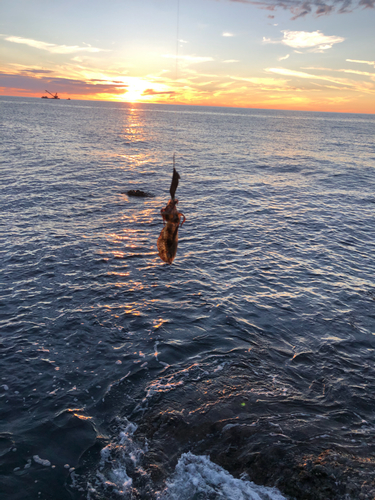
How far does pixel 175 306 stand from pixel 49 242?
10630 millimetres

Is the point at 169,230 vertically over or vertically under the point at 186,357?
over

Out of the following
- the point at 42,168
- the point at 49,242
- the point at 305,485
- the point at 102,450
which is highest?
the point at 42,168

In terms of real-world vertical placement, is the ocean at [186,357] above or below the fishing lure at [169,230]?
below

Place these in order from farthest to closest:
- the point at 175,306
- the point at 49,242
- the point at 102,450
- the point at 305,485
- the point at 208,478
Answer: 1. the point at 49,242
2. the point at 175,306
3. the point at 102,450
4. the point at 208,478
5. the point at 305,485

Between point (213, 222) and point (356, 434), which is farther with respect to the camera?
point (213, 222)

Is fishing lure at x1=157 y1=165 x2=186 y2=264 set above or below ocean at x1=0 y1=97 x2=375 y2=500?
above

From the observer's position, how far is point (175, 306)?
14.2 m

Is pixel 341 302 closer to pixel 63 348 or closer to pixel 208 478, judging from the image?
pixel 208 478

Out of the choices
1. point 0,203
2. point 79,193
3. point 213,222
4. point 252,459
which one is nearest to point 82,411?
point 252,459

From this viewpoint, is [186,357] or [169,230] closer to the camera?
[169,230]

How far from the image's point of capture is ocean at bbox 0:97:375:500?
289 inches

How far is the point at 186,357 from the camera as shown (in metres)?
11.2

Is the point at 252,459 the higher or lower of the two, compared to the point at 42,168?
lower

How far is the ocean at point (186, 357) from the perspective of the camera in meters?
7.34
